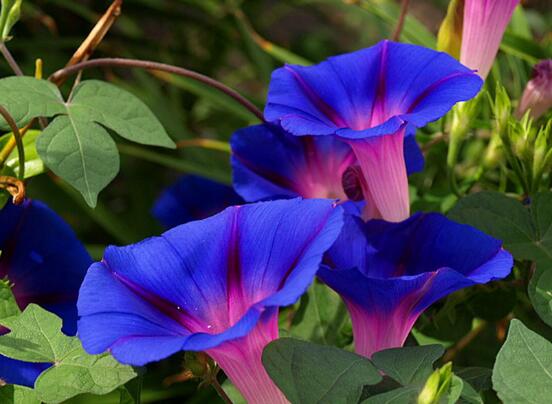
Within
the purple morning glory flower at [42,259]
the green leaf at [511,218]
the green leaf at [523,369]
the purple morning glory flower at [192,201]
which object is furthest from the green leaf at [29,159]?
the green leaf at [523,369]

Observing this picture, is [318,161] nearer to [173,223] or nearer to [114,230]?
[173,223]

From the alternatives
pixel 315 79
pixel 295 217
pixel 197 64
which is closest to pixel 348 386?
pixel 295 217

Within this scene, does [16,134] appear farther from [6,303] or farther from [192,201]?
[192,201]

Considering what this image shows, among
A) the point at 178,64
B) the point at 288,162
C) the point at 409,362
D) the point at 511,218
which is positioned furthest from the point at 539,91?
the point at 178,64

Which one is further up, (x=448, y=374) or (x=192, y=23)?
(x=448, y=374)

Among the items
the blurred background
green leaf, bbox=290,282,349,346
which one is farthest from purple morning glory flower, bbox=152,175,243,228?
green leaf, bbox=290,282,349,346

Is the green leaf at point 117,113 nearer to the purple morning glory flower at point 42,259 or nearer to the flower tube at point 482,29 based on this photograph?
the purple morning glory flower at point 42,259
